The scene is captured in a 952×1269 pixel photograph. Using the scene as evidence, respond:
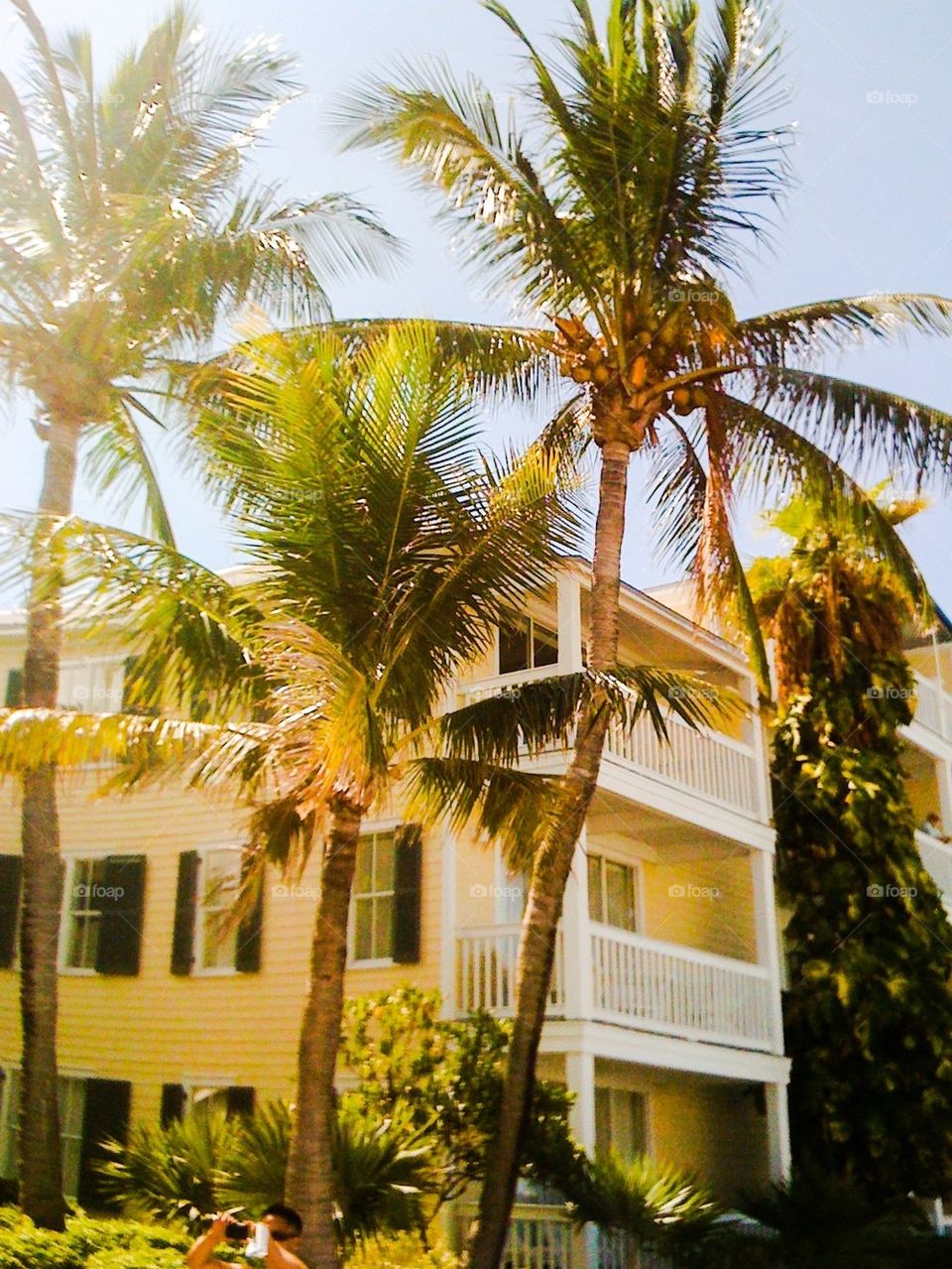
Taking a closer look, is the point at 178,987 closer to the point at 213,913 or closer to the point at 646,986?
the point at 213,913

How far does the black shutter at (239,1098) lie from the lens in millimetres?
17312

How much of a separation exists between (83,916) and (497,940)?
21.4 ft

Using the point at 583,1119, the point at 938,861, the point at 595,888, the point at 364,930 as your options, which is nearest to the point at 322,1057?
the point at 583,1119

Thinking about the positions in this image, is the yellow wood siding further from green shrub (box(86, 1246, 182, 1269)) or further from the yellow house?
green shrub (box(86, 1246, 182, 1269))

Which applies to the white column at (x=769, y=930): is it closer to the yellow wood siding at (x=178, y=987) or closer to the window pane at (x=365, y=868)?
the yellow wood siding at (x=178, y=987)

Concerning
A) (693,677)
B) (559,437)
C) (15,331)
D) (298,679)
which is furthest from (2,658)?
(693,677)

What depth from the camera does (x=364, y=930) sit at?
17.4m

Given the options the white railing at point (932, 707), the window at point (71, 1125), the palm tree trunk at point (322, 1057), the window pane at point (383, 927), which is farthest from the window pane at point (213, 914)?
the white railing at point (932, 707)

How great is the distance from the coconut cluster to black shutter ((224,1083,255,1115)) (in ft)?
30.9

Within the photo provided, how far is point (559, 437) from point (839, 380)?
2.75 metres

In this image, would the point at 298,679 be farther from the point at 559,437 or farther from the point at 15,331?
the point at 15,331

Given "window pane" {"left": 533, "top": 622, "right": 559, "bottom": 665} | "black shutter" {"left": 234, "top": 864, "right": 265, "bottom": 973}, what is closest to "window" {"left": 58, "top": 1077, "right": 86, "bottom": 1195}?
"black shutter" {"left": 234, "top": 864, "right": 265, "bottom": 973}

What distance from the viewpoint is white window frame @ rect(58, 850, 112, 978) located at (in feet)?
63.0

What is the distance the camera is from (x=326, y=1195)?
401 inches
